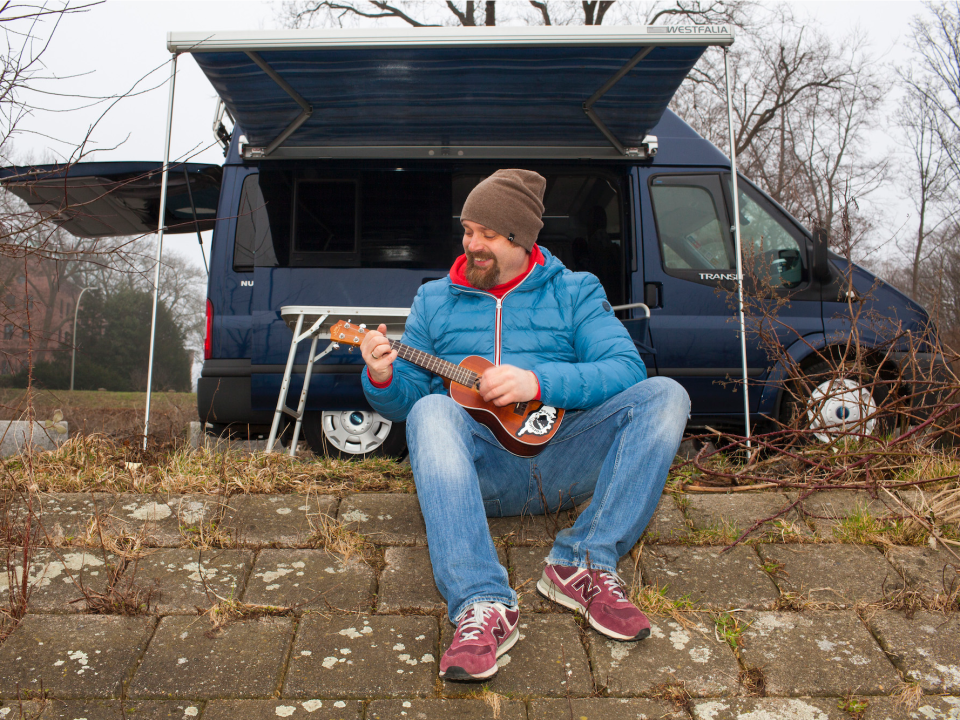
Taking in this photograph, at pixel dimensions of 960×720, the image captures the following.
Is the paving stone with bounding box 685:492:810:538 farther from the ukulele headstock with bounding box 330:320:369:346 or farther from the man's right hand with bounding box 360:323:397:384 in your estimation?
the ukulele headstock with bounding box 330:320:369:346

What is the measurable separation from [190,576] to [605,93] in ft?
10.4

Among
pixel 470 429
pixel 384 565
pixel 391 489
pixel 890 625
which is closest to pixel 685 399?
pixel 470 429

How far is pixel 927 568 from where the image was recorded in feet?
7.97

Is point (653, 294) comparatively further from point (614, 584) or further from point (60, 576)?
point (60, 576)

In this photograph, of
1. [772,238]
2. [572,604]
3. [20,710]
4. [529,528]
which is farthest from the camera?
[772,238]

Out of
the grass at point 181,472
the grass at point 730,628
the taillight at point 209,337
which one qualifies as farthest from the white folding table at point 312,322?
the grass at point 730,628

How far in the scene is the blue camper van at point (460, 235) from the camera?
4.33 m

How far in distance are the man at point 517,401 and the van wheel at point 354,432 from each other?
6.22 feet

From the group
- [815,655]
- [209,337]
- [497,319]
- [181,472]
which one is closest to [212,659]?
[181,472]

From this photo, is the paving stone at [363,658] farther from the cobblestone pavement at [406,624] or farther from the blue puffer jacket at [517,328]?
the blue puffer jacket at [517,328]

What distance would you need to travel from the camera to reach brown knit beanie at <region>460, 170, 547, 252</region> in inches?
105

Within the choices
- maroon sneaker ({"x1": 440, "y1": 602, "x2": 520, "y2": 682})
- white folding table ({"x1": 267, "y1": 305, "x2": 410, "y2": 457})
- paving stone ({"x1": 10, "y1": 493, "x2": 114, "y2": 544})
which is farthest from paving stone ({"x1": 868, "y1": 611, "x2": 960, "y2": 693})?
paving stone ({"x1": 10, "y1": 493, "x2": 114, "y2": 544})

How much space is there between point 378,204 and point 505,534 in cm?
259

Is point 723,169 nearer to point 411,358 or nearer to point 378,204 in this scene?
point 378,204
